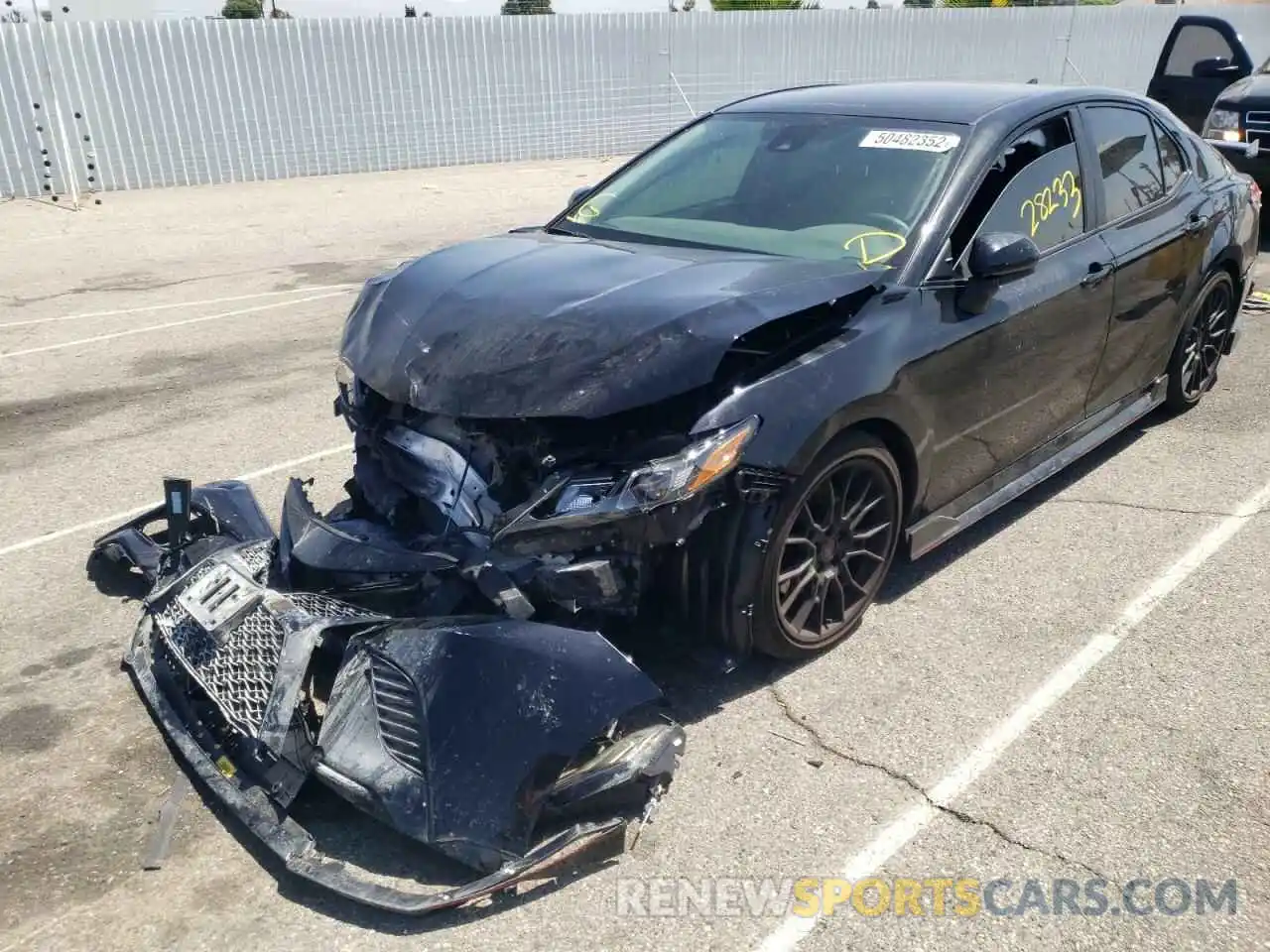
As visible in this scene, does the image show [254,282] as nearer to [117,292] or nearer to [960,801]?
[117,292]

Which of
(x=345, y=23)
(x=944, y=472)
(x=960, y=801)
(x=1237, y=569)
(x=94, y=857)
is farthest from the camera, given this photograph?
(x=345, y=23)

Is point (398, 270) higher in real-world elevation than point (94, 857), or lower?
higher

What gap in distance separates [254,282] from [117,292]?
47.6 inches

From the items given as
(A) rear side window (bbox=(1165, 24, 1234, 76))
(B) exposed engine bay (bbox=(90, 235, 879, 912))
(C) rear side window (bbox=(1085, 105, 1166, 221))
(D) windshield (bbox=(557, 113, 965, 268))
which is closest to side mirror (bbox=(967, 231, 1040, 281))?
(D) windshield (bbox=(557, 113, 965, 268))

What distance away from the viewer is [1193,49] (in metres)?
13.2

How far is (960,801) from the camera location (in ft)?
10.3

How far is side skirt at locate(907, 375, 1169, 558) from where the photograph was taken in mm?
4180

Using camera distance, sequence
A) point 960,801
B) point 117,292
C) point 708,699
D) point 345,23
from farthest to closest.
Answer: point 345,23 < point 117,292 < point 708,699 < point 960,801

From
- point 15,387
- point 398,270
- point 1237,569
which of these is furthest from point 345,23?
point 1237,569

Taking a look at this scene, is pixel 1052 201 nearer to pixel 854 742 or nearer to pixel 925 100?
pixel 925 100

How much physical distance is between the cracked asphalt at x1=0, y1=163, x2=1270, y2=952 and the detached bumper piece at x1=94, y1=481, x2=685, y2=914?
0.13 meters

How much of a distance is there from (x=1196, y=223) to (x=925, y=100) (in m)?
1.83

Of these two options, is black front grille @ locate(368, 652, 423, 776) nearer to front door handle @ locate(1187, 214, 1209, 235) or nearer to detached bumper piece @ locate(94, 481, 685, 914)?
detached bumper piece @ locate(94, 481, 685, 914)

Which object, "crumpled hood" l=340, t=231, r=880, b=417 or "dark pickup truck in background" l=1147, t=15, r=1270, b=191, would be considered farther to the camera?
"dark pickup truck in background" l=1147, t=15, r=1270, b=191
